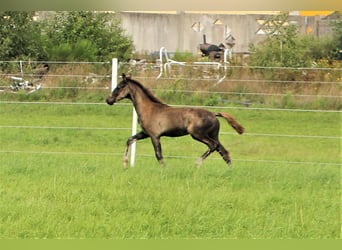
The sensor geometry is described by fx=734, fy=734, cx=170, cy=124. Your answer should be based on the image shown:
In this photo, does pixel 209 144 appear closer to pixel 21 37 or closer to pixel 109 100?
pixel 109 100

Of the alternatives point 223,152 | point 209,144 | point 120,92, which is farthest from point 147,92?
point 223,152

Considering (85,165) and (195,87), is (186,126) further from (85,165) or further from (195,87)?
(195,87)

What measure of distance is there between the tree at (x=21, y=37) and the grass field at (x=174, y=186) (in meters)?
1.51

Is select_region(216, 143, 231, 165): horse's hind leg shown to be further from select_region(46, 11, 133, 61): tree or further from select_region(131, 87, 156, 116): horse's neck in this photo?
select_region(46, 11, 133, 61): tree

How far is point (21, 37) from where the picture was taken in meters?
12.7

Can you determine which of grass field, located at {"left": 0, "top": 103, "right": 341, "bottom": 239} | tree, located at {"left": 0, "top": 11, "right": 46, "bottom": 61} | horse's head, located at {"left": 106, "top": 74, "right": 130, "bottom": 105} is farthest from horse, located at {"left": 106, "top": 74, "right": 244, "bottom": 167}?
tree, located at {"left": 0, "top": 11, "right": 46, "bottom": 61}

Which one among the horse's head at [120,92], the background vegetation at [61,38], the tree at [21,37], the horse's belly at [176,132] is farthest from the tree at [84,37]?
the horse's belly at [176,132]

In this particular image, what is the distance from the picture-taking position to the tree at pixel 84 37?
40.7 ft

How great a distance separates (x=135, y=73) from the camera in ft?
43.0

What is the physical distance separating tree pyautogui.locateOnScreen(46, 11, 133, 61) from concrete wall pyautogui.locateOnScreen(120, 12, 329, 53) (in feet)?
4.74

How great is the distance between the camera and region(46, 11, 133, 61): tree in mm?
12398

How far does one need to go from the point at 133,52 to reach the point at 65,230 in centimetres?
994

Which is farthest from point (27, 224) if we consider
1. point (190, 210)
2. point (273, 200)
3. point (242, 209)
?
point (273, 200)

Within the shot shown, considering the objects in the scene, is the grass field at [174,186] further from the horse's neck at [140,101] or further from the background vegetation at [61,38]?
the background vegetation at [61,38]
